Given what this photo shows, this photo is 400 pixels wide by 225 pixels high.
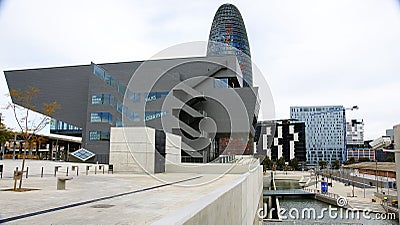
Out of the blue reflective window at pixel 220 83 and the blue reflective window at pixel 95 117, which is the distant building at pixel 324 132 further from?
the blue reflective window at pixel 95 117

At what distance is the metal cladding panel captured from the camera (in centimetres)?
4491

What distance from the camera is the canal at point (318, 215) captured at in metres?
29.3

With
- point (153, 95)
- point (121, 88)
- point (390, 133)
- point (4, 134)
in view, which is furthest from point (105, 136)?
point (390, 133)

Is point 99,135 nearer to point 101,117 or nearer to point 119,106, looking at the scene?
point 101,117

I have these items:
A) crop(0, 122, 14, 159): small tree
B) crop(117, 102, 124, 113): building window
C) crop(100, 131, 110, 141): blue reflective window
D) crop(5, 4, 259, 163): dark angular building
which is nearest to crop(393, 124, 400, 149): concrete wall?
crop(0, 122, 14, 159): small tree

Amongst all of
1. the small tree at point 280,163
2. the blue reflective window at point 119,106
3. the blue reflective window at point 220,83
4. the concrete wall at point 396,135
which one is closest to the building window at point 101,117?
the blue reflective window at point 119,106

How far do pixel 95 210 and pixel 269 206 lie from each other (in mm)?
35749

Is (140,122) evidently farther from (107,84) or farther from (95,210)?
(95,210)

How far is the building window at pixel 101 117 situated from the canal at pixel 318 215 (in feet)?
76.9

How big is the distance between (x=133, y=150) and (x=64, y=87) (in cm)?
2736

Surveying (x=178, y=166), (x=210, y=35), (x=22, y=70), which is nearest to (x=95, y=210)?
(x=178, y=166)

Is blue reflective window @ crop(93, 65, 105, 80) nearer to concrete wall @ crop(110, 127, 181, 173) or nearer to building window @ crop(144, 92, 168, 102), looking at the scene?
building window @ crop(144, 92, 168, 102)

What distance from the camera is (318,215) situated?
34719 mm
